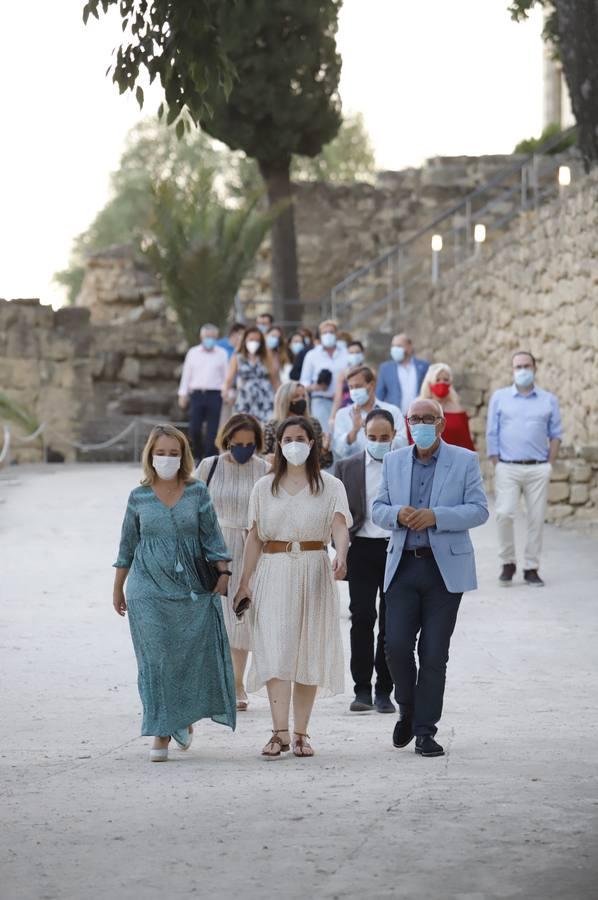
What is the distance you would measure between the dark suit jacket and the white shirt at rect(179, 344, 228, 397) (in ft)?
34.3

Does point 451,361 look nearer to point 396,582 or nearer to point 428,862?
point 396,582

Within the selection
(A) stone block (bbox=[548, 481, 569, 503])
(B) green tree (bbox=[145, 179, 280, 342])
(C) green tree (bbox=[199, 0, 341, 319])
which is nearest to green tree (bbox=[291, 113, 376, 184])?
(C) green tree (bbox=[199, 0, 341, 319])

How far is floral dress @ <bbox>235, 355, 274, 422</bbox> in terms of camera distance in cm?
1803

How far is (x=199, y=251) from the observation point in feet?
89.6

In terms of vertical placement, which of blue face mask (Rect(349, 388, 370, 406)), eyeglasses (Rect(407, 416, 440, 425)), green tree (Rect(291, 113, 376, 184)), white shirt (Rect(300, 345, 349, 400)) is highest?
green tree (Rect(291, 113, 376, 184))

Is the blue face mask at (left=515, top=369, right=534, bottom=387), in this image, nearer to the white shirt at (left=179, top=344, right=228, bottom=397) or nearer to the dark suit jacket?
the dark suit jacket

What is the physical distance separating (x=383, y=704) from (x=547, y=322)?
35.0ft

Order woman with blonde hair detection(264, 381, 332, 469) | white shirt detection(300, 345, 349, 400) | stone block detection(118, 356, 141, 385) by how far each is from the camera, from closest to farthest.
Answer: woman with blonde hair detection(264, 381, 332, 469)
white shirt detection(300, 345, 349, 400)
stone block detection(118, 356, 141, 385)

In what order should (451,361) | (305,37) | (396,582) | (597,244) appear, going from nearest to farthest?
(396,582), (597,244), (451,361), (305,37)

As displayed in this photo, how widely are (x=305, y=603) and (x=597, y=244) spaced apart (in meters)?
10.2

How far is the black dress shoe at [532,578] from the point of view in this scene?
13539 mm

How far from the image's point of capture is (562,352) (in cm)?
1852

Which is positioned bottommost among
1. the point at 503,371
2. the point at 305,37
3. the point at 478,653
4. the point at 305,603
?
the point at 478,653

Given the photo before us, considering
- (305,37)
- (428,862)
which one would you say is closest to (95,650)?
(428,862)
